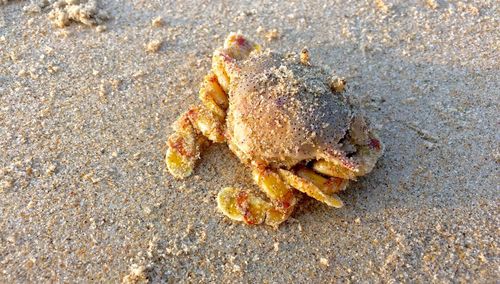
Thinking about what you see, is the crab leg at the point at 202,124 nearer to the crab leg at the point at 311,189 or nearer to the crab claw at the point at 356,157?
the crab leg at the point at 311,189

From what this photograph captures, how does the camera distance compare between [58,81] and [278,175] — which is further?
[58,81]

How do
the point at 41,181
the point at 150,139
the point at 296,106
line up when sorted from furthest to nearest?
1. the point at 150,139
2. the point at 41,181
3. the point at 296,106

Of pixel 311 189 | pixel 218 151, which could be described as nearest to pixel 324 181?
pixel 311 189

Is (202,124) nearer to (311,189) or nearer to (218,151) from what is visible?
(218,151)

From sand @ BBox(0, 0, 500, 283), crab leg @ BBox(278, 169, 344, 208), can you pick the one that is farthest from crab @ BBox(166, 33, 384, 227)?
sand @ BBox(0, 0, 500, 283)

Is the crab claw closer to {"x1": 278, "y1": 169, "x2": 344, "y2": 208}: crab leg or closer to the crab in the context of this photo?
the crab

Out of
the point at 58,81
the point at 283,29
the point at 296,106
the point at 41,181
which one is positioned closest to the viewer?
the point at 296,106

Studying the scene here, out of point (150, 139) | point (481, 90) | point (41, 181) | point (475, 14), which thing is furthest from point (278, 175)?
point (475, 14)

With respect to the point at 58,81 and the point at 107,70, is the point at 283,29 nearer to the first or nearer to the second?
the point at 107,70
